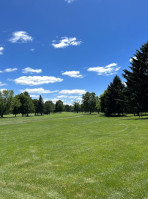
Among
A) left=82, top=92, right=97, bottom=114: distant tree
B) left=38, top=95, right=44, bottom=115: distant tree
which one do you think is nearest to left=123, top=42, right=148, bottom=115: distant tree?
left=82, top=92, right=97, bottom=114: distant tree

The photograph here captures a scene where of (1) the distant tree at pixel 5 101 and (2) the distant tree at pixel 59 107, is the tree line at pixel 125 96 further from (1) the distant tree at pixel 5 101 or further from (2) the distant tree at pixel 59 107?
(2) the distant tree at pixel 59 107

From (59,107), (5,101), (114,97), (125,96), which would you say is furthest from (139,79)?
(59,107)

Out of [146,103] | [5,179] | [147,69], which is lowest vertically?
[5,179]

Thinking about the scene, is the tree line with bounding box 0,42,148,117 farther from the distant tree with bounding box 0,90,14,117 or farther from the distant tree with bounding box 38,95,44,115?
the distant tree with bounding box 38,95,44,115

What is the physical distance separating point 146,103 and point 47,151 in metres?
29.9

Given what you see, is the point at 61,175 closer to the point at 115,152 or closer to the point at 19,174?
the point at 19,174

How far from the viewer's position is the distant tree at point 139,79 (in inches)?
1294

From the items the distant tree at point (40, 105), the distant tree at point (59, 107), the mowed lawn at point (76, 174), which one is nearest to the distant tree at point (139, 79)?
the mowed lawn at point (76, 174)

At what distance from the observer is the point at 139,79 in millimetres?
32625

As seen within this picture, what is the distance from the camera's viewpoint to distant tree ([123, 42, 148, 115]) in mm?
32875

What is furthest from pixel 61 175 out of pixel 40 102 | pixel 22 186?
pixel 40 102

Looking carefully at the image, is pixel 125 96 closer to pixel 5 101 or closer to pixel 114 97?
pixel 114 97

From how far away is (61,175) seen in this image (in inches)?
223

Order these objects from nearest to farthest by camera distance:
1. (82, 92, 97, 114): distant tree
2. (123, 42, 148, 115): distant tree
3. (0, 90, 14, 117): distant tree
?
1. (123, 42, 148, 115): distant tree
2. (0, 90, 14, 117): distant tree
3. (82, 92, 97, 114): distant tree
